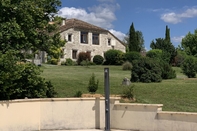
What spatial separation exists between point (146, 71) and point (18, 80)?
11273 mm

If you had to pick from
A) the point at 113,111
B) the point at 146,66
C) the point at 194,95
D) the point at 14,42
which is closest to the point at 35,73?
the point at 14,42

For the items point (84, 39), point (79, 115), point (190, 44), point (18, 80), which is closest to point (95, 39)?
point (84, 39)

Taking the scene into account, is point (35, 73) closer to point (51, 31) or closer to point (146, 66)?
point (51, 31)

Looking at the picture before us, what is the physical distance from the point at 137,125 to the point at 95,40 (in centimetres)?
4459

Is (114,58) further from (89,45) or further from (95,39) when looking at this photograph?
(95,39)

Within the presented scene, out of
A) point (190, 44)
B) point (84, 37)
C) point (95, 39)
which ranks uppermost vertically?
point (190, 44)

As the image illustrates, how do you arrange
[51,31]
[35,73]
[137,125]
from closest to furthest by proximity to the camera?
[137,125], [35,73], [51,31]

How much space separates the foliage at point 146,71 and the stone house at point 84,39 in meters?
27.7

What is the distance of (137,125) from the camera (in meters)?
11.6

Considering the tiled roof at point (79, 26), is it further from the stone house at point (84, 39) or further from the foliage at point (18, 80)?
the foliage at point (18, 80)

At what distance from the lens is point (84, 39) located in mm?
54312

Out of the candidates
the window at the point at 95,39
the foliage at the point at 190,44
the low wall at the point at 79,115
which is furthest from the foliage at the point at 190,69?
the foliage at the point at 190,44

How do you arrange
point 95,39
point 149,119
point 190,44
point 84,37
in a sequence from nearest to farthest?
1. point 149,119
2. point 84,37
3. point 95,39
4. point 190,44

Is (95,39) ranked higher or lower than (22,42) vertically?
higher
